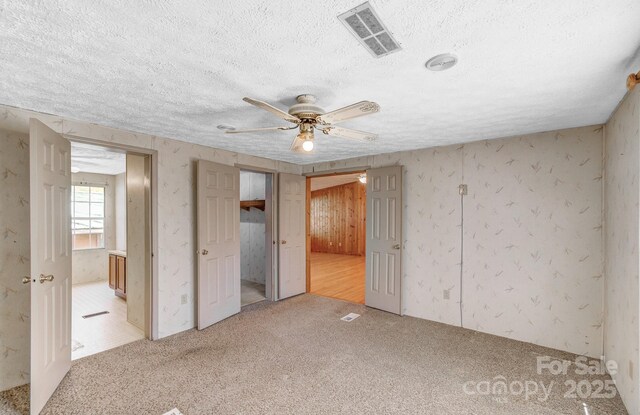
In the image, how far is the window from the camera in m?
6.30

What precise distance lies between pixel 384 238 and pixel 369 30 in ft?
10.8

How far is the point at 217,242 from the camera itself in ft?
12.8

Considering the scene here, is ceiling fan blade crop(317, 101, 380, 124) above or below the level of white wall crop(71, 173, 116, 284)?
above

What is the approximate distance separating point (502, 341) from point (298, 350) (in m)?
2.27

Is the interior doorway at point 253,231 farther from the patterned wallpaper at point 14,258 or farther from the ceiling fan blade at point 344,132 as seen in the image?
the ceiling fan blade at point 344,132

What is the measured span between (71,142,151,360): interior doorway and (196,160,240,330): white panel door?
0.57 metres

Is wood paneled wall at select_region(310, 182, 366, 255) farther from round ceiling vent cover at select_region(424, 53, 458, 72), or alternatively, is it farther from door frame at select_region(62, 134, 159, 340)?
round ceiling vent cover at select_region(424, 53, 458, 72)

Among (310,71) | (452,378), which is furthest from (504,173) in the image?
(310,71)

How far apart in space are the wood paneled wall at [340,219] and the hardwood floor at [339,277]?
2.22 feet

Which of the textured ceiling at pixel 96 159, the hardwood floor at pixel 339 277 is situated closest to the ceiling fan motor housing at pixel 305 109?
the textured ceiling at pixel 96 159

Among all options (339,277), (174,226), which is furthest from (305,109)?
(339,277)

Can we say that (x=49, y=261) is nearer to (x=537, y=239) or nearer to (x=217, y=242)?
(x=217, y=242)

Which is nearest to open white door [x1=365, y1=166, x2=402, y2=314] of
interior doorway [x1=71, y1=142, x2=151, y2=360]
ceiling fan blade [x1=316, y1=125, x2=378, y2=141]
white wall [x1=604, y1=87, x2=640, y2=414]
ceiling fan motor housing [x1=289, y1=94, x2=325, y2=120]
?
ceiling fan blade [x1=316, y1=125, x2=378, y2=141]

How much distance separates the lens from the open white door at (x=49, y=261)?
2.12 m
